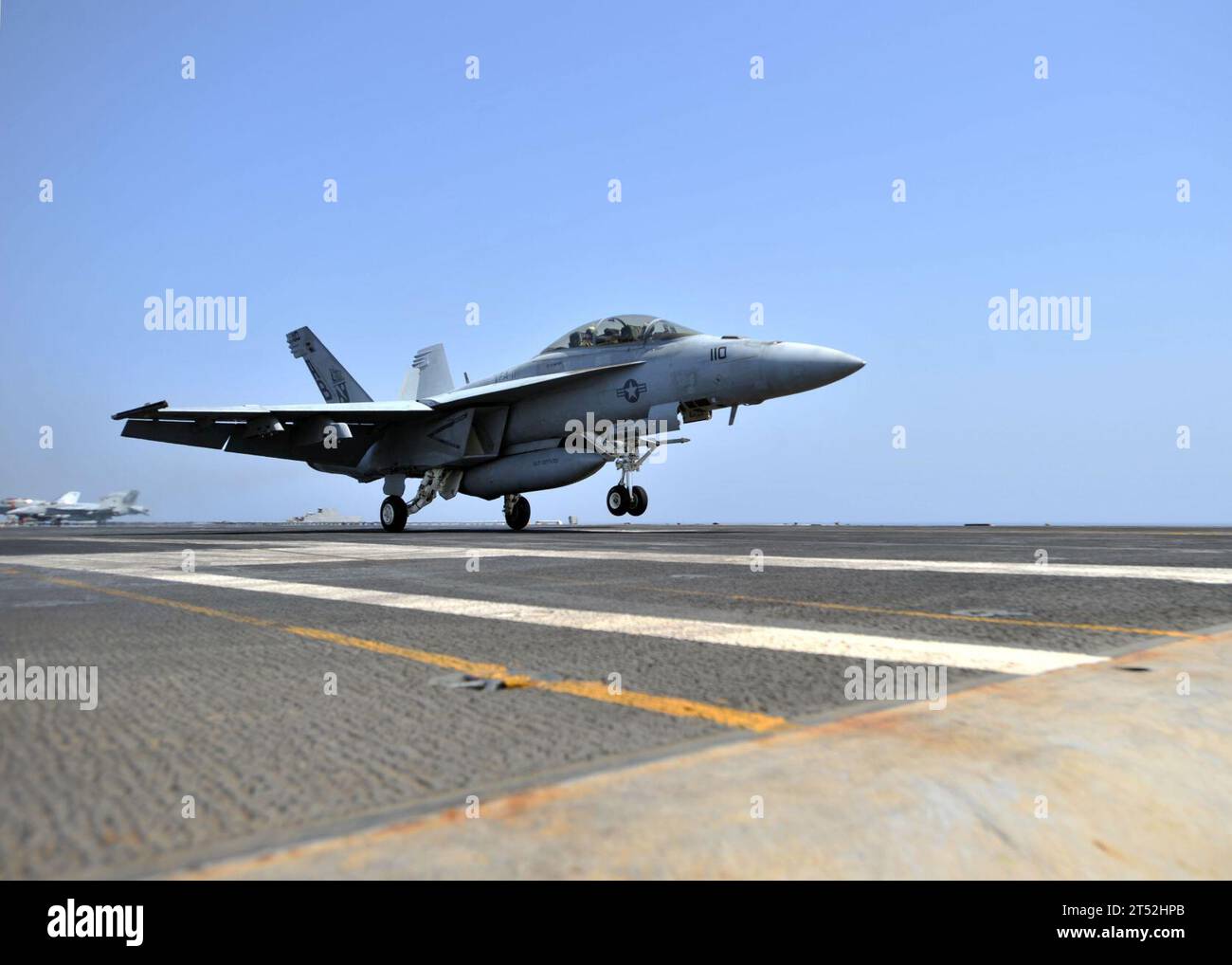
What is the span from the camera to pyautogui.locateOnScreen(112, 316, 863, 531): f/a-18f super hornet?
18922mm

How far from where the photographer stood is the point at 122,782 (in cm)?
217

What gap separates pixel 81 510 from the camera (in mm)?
79375

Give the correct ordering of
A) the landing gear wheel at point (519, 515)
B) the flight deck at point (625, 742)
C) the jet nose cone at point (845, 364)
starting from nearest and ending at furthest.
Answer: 1. the flight deck at point (625, 742)
2. the jet nose cone at point (845, 364)
3. the landing gear wheel at point (519, 515)

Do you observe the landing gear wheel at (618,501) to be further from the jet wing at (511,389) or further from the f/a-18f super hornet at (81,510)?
the f/a-18f super hornet at (81,510)

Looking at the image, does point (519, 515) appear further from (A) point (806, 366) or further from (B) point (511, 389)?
(A) point (806, 366)

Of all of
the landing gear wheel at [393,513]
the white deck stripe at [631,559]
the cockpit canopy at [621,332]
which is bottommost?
the white deck stripe at [631,559]

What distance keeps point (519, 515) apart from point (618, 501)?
295 cm

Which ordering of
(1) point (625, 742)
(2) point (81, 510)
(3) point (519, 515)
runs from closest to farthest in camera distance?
(1) point (625, 742) → (3) point (519, 515) → (2) point (81, 510)

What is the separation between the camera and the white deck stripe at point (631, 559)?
27.2 feet

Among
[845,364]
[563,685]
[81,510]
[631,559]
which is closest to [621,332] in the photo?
[845,364]

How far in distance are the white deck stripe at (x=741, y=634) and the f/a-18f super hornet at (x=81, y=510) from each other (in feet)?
277

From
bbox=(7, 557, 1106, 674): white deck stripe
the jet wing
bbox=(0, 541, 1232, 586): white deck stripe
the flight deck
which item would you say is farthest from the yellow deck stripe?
the jet wing

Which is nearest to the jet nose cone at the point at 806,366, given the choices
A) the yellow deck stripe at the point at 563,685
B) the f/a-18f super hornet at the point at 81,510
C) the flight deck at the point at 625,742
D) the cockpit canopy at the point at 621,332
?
the cockpit canopy at the point at 621,332

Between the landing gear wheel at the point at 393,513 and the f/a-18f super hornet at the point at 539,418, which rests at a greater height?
the f/a-18f super hornet at the point at 539,418
